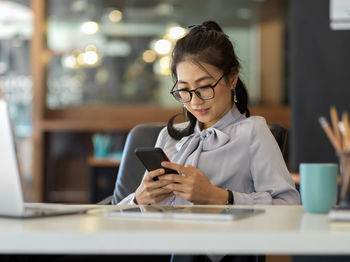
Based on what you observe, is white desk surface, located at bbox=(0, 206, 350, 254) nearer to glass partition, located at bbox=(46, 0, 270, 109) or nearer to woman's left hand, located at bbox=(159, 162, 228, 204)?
woman's left hand, located at bbox=(159, 162, 228, 204)

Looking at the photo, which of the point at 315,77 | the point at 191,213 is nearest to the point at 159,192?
the point at 191,213

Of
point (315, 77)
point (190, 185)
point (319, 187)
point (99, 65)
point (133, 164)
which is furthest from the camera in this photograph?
point (99, 65)

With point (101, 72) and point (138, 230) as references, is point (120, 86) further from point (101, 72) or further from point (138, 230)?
point (138, 230)

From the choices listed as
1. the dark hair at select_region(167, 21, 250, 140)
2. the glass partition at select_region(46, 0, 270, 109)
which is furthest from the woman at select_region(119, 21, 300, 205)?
the glass partition at select_region(46, 0, 270, 109)

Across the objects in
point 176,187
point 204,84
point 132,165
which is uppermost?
point 204,84

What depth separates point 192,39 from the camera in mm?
1952

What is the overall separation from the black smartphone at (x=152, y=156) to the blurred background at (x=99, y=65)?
194 inches

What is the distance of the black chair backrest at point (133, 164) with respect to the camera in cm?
226

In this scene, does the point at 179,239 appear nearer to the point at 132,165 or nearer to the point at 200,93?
the point at 200,93

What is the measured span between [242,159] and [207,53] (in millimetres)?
340

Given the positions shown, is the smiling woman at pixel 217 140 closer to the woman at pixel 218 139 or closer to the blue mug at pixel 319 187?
the woman at pixel 218 139

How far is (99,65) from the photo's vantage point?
6.92 meters

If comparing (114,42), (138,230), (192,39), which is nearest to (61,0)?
(114,42)

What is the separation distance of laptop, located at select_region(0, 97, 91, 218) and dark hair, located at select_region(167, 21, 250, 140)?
80cm
